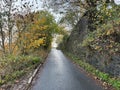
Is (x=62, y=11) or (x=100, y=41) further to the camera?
(x=62, y=11)

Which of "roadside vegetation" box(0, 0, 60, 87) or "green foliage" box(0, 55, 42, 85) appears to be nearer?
"green foliage" box(0, 55, 42, 85)

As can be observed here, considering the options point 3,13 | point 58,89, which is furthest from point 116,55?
point 3,13

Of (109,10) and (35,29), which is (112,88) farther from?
(35,29)

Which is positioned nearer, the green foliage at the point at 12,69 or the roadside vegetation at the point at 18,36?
the green foliage at the point at 12,69

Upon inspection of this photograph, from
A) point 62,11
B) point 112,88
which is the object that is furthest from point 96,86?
point 62,11

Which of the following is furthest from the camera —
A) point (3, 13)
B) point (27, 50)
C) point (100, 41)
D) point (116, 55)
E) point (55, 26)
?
point (55, 26)

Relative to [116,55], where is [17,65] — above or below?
below

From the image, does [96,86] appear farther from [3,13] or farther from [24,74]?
[3,13]

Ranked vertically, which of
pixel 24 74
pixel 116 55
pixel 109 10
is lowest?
pixel 24 74

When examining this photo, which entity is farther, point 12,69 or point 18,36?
point 18,36

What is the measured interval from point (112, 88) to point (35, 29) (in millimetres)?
18132

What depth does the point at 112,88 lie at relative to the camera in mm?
9898

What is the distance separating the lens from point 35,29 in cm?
2695

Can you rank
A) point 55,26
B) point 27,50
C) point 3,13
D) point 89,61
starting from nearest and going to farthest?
1. point 89,61
2. point 3,13
3. point 27,50
4. point 55,26
